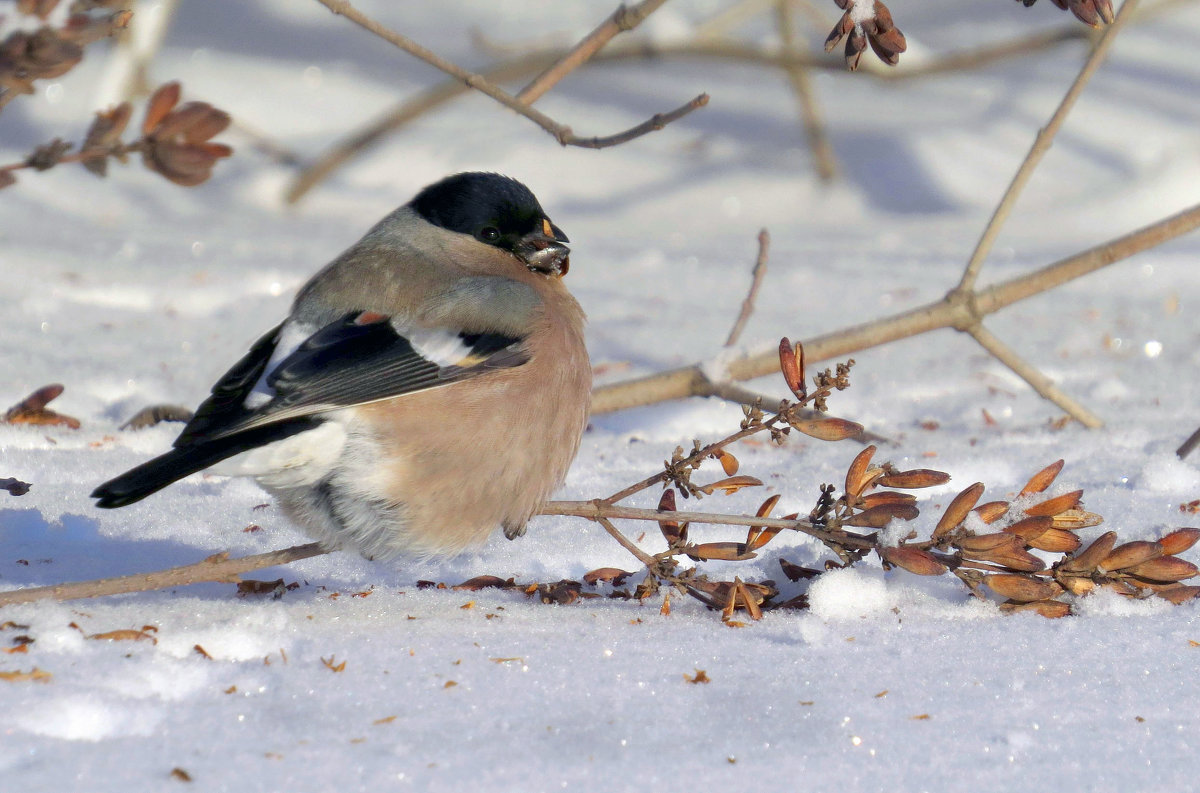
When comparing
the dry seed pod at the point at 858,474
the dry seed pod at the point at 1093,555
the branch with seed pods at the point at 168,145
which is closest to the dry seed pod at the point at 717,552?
the dry seed pod at the point at 858,474

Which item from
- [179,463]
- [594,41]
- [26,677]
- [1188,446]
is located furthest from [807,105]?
[26,677]

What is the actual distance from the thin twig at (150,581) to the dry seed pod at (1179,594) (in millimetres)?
1575

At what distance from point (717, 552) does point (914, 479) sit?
1.20 feet

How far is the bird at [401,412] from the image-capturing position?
2.12m

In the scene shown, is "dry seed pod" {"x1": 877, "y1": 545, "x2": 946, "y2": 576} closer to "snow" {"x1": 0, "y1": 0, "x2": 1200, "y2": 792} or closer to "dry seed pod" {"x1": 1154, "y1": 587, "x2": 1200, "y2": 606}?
"snow" {"x1": 0, "y1": 0, "x2": 1200, "y2": 792}

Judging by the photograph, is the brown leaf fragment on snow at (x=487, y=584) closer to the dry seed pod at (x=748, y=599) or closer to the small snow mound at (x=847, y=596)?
the dry seed pod at (x=748, y=599)

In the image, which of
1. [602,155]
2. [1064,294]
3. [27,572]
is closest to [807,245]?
[1064,294]

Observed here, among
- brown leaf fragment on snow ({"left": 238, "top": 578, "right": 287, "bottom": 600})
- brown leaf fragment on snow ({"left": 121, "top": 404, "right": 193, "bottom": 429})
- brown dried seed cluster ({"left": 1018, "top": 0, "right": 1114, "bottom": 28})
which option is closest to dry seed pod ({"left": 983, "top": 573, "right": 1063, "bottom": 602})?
brown dried seed cluster ({"left": 1018, "top": 0, "right": 1114, "bottom": 28})

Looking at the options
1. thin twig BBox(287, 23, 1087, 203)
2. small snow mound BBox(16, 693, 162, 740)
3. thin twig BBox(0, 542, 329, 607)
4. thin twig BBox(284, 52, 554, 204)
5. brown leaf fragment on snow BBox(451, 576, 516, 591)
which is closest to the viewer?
small snow mound BBox(16, 693, 162, 740)

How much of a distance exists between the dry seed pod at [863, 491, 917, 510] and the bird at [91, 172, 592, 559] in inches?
23.8

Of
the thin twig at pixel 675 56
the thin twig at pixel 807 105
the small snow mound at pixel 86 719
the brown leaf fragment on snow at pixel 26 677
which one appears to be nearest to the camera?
the small snow mound at pixel 86 719

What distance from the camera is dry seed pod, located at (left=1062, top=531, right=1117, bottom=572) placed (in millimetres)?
2018

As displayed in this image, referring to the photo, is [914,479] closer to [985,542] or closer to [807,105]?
[985,542]

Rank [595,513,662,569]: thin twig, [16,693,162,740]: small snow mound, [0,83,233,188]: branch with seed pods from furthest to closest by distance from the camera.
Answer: [0,83,233,188]: branch with seed pods < [595,513,662,569]: thin twig < [16,693,162,740]: small snow mound
